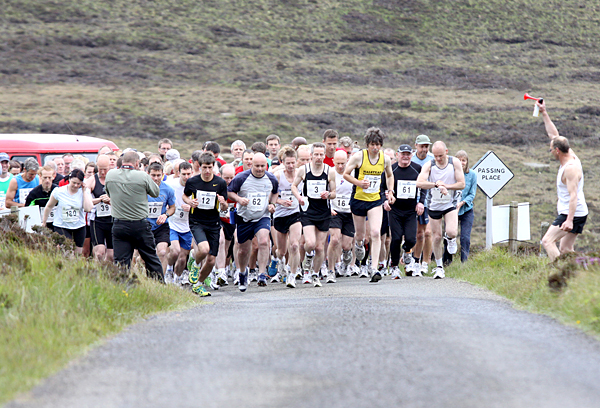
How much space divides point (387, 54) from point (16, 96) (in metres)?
32.7

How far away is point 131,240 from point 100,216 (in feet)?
8.76

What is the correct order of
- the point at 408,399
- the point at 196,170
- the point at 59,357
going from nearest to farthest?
1. the point at 408,399
2. the point at 59,357
3. the point at 196,170

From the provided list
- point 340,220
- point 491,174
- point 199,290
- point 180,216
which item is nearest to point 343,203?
point 340,220

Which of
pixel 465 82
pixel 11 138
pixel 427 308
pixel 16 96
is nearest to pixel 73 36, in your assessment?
pixel 16 96

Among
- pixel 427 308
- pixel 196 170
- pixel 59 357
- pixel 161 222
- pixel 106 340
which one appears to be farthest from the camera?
pixel 196 170

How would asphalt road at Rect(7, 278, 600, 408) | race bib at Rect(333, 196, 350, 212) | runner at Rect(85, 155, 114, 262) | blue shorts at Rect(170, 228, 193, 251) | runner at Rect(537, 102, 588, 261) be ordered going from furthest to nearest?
race bib at Rect(333, 196, 350, 212) < blue shorts at Rect(170, 228, 193, 251) < runner at Rect(85, 155, 114, 262) < runner at Rect(537, 102, 588, 261) < asphalt road at Rect(7, 278, 600, 408)

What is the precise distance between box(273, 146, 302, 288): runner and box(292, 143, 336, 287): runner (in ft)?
0.49

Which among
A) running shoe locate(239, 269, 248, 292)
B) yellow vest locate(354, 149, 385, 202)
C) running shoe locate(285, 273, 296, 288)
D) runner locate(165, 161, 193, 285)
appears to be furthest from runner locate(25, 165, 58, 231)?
yellow vest locate(354, 149, 385, 202)

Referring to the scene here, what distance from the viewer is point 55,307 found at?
25.1ft

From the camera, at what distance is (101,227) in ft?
45.4

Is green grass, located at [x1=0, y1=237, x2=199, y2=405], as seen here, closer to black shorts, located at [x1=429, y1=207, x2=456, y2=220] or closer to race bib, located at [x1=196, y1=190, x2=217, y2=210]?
race bib, located at [x1=196, y1=190, x2=217, y2=210]

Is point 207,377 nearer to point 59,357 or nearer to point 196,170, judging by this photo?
point 59,357

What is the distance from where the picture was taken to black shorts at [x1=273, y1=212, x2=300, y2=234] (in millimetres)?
13789

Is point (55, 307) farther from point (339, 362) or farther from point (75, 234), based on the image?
point (75, 234)
